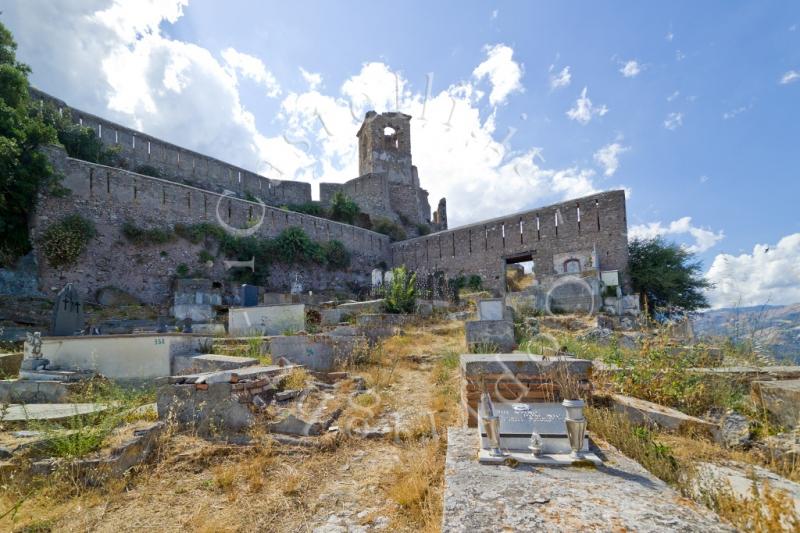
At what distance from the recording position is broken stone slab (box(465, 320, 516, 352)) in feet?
26.5

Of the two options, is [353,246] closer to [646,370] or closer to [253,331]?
[253,331]

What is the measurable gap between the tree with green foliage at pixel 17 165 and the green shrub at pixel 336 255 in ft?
38.9

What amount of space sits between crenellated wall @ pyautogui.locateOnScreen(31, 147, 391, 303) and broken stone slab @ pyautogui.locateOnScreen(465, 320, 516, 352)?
13196 millimetres

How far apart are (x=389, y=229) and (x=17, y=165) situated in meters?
19.1

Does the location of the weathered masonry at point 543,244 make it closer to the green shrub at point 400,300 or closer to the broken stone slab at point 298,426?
the green shrub at point 400,300

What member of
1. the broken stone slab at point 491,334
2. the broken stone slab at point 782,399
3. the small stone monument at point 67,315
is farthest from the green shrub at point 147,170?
the broken stone slab at point 782,399

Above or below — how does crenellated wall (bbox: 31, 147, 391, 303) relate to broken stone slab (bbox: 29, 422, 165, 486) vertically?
above

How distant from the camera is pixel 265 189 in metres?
27.3

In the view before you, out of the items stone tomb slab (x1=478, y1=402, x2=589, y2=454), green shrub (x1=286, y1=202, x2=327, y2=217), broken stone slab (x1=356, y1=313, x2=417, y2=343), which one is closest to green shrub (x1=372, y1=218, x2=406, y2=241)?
green shrub (x1=286, y1=202, x2=327, y2=217)

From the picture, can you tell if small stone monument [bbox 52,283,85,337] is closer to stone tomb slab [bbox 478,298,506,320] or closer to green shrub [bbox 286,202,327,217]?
stone tomb slab [bbox 478,298,506,320]

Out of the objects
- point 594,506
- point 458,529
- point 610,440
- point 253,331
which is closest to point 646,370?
point 610,440

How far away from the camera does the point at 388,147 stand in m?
31.3

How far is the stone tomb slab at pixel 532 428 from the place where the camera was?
2.62 meters

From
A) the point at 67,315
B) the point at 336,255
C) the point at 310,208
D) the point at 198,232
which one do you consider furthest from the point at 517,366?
the point at 310,208
